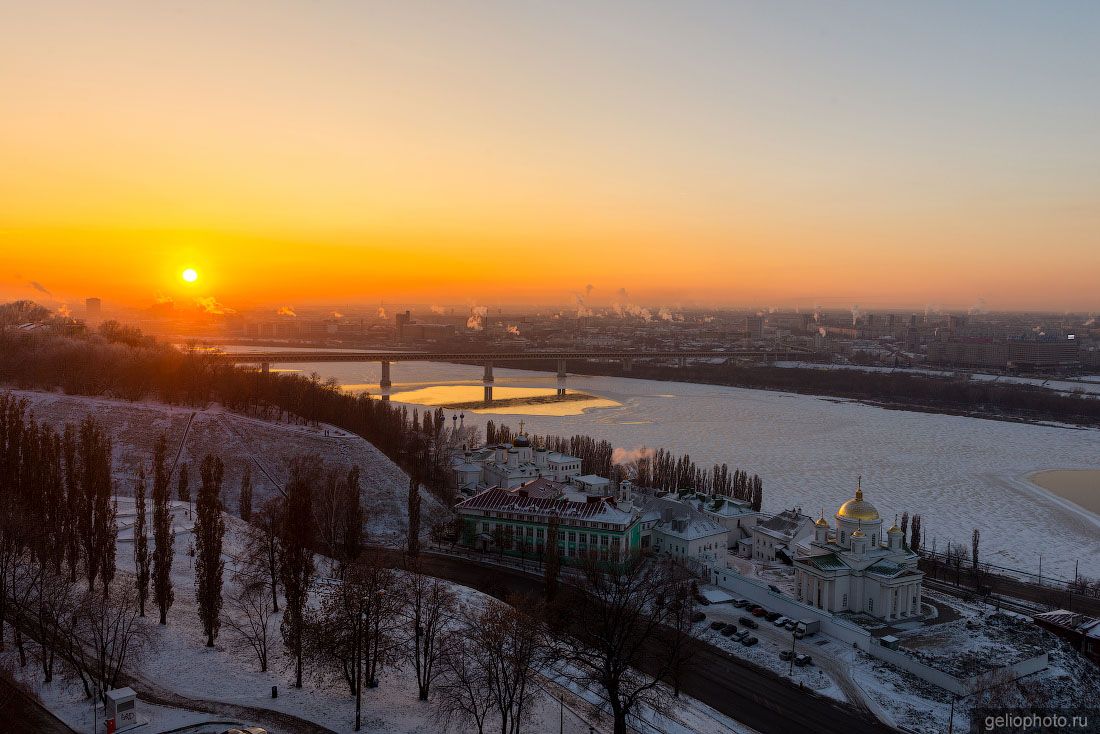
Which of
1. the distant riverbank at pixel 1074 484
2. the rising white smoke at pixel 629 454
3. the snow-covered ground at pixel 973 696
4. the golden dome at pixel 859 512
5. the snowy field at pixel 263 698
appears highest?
the golden dome at pixel 859 512

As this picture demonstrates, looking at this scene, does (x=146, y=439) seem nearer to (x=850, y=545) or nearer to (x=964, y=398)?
(x=850, y=545)

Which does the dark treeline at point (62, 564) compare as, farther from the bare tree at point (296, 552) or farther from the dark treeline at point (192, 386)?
the dark treeline at point (192, 386)

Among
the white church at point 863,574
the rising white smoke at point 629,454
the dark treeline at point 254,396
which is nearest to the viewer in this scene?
the white church at point 863,574

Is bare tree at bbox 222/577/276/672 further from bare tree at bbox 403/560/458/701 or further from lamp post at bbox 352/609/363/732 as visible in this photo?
bare tree at bbox 403/560/458/701

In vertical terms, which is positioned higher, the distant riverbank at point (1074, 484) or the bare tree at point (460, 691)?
the bare tree at point (460, 691)

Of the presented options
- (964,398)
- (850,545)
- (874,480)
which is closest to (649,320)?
(964,398)

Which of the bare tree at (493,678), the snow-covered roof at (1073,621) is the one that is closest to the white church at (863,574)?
the snow-covered roof at (1073,621)

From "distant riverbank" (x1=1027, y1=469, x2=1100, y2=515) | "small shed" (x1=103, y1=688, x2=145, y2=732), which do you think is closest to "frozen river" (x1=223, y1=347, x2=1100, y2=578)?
"distant riverbank" (x1=1027, y1=469, x2=1100, y2=515)
